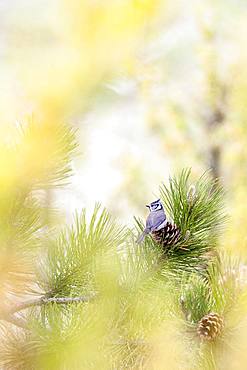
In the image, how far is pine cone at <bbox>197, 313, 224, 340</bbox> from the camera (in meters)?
0.54

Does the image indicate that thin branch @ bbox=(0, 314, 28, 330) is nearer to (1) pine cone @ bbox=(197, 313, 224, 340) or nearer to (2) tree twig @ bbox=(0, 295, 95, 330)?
(2) tree twig @ bbox=(0, 295, 95, 330)

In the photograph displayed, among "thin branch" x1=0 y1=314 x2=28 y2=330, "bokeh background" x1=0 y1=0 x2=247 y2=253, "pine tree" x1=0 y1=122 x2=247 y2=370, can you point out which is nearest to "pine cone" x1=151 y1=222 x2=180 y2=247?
"pine tree" x1=0 y1=122 x2=247 y2=370

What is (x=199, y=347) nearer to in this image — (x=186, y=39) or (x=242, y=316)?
(x=242, y=316)

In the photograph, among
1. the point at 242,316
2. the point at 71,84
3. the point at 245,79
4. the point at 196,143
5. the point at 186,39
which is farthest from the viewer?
the point at 186,39

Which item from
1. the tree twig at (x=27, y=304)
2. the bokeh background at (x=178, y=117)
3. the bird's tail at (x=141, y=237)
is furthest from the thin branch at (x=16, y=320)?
the bokeh background at (x=178, y=117)

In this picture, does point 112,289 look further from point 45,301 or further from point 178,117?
point 178,117

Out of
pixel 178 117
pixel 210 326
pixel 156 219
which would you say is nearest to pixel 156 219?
pixel 156 219

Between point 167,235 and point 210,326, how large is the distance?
0.10 m

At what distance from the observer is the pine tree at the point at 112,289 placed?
545 millimetres

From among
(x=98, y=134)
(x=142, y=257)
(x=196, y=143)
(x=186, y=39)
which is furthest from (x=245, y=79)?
(x=142, y=257)

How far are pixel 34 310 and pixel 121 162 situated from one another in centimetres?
258

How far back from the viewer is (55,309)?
1.84 ft

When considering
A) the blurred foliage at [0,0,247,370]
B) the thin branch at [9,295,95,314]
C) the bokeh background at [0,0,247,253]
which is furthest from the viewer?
the bokeh background at [0,0,247,253]

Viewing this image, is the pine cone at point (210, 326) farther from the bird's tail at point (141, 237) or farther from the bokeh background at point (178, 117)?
the bokeh background at point (178, 117)
